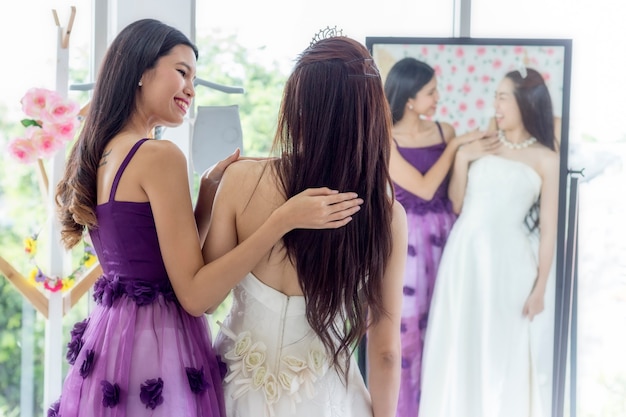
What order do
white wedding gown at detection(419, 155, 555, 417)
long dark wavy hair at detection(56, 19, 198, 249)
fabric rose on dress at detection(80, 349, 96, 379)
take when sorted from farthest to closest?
white wedding gown at detection(419, 155, 555, 417) < long dark wavy hair at detection(56, 19, 198, 249) < fabric rose on dress at detection(80, 349, 96, 379)

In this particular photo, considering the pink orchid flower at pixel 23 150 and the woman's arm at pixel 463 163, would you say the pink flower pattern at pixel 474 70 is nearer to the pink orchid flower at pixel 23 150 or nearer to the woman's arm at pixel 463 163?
the woman's arm at pixel 463 163

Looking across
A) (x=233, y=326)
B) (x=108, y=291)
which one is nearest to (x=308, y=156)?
(x=233, y=326)

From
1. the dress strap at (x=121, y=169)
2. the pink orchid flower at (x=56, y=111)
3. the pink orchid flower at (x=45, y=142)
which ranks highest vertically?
the pink orchid flower at (x=56, y=111)

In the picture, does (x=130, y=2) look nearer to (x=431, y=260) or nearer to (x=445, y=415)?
(x=431, y=260)

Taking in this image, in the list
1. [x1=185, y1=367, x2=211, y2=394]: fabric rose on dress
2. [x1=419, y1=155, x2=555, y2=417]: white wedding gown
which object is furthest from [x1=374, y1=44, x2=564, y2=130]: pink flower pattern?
[x1=185, y1=367, x2=211, y2=394]: fabric rose on dress

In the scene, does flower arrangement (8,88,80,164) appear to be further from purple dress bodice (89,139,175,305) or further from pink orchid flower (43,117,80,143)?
purple dress bodice (89,139,175,305)

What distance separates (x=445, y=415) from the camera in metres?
2.72

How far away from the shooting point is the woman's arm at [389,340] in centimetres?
164

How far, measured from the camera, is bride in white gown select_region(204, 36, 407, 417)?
152cm

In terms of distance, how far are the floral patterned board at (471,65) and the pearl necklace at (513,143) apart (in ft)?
0.22

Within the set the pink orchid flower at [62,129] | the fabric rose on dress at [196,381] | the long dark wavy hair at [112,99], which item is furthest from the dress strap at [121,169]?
the pink orchid flower at [62,129]

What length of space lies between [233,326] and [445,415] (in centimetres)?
137

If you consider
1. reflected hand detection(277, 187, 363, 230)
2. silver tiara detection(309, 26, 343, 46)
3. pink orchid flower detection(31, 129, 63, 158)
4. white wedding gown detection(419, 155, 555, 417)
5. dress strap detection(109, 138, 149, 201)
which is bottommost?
white wedding gown detection(419, 155, 555, 417)

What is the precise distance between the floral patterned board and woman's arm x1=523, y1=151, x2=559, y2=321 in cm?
21
